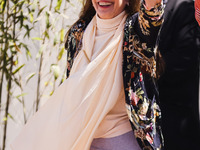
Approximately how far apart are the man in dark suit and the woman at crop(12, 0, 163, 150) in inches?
6.0

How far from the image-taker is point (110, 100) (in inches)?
61.6

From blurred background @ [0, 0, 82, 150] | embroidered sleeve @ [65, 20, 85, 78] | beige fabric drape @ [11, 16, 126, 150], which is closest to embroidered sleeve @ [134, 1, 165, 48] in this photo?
beige fabric drape @ [11, 16, 126, 150]

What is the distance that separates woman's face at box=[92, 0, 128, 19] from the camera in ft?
5.63

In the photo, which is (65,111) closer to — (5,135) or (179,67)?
(179,67)

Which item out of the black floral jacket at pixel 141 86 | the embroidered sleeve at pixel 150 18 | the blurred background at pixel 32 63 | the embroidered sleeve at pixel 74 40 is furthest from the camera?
the blurred background at pixel 32 63

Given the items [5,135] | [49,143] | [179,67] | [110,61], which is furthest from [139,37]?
[5,135]

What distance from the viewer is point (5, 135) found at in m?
3.13

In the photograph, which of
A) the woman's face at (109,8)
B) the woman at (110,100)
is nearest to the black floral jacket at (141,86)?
the woman at (110,100)

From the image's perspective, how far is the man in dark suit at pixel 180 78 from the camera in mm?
1650

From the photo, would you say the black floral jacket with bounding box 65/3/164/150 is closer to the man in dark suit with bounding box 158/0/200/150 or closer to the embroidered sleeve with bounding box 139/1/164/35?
the embroidered sleeve with bounding box 139/1/164/35

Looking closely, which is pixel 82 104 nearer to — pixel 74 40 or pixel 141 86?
pixel 141 86

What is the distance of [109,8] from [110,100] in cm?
38

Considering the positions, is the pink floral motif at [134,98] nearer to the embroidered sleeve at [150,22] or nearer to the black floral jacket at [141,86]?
the black floral jacket at [141,86]

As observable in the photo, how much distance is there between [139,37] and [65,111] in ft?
1.26
